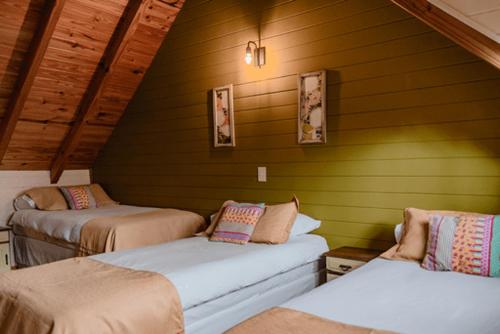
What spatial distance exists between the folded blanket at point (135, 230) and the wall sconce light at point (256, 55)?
1.58 metres

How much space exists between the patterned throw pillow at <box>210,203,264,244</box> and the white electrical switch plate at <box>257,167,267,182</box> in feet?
1.32

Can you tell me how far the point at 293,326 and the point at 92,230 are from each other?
2.66m

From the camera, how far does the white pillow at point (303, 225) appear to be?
3.17 meters

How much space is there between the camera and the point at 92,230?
3.69 m

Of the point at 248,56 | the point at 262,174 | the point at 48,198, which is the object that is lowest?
the point at 48,198

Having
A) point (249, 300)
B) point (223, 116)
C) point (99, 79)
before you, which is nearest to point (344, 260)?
point (249, 300)

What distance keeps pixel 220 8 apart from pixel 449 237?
9.24 feet

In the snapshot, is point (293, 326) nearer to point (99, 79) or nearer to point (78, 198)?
point (99, 79)

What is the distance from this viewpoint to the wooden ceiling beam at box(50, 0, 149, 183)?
3.79 meters

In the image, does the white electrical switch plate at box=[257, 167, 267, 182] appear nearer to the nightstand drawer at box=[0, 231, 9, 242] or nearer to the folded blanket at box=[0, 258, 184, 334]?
the folded blanket at box=[0, 258, 184, 334]

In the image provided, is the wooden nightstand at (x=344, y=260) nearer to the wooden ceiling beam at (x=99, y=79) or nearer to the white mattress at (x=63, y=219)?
the white mattress at (x=63, y=219)

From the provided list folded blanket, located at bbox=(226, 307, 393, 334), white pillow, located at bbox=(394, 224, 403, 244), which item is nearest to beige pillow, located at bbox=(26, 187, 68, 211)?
white pillow, located at bbox=(394, 224, 403, 244)

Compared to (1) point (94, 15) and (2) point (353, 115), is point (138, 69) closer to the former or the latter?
(1) point (94, 15)

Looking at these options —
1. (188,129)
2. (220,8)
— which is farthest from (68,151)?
(220,8)
